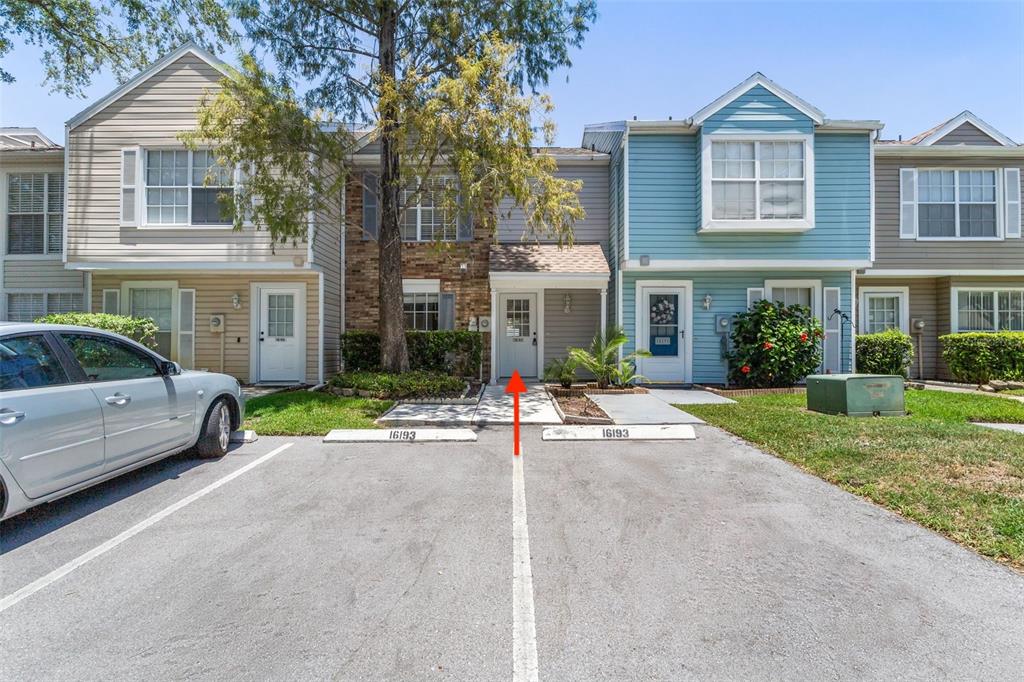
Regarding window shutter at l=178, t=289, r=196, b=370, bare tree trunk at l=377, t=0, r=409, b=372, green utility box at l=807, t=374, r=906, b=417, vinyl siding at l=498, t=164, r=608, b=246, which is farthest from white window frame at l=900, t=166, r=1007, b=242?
window shutter at l=178, t=289, r=196, b=370

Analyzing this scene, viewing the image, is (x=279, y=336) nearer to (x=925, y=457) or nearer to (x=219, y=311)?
(x=219, y=311)

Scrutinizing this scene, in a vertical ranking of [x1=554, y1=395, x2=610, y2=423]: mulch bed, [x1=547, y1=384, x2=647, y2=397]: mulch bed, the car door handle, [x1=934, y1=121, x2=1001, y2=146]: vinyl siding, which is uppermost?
[x1=934, y1=121, x2=1001, y2=146]: vinyl siding

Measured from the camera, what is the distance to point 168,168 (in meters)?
12.1

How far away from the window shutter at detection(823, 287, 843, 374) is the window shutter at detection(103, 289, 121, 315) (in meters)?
17.3

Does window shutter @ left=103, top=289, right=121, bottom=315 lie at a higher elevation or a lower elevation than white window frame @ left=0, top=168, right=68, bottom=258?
lower

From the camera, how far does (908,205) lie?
46.7ft

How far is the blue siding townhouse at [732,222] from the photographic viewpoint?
39.8 feet

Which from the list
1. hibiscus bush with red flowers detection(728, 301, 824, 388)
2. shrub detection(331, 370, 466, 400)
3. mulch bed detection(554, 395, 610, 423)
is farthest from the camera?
hibiscus bush with red flowers detection(728, 301, 824, 388)

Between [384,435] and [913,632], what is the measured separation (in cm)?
615

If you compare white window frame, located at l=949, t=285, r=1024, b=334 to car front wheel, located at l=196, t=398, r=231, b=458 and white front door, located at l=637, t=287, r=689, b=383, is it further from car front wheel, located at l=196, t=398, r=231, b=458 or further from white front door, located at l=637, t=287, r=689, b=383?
car front wheel, located at l=196, t=398, r=231, b=458

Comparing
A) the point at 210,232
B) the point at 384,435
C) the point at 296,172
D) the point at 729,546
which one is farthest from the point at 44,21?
the point at 729,546

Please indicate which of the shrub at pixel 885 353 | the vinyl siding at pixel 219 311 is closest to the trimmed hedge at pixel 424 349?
the vinyl siding at pixel 219 311

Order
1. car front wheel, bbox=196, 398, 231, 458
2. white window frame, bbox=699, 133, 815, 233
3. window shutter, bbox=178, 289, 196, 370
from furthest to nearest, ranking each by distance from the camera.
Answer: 1. window shutter, bbox=178, 289, 196, 370
2. white window frame, bbox=699, 133, 815, 233
3. car front wheel, bbox=196, 398, 231, 458

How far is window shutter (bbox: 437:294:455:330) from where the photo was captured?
13875 millimetres
